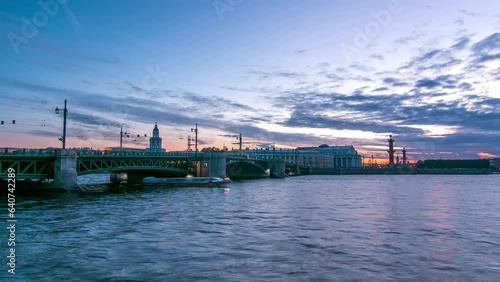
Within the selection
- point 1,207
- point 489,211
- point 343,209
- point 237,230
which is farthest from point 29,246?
point 489,211

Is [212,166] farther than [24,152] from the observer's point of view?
Yes

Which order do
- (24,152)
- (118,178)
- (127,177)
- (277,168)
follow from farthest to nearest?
(277,168) < (127,177) < (118,178) < (24,152)

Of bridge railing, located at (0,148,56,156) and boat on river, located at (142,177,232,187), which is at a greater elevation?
bridge railing, located at (0,148,56,156)

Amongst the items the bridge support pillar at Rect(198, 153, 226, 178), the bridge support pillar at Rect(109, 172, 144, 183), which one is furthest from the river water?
the bridge support pillar at Rect(109, 172, 144, 183)

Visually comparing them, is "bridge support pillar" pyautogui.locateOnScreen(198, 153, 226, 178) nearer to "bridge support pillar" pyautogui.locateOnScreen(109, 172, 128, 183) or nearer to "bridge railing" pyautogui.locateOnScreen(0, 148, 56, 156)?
"bridge support pillar" pyautogui.locateOnScreen(109, 172, 128, 183)

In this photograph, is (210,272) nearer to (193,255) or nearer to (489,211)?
(193,255)

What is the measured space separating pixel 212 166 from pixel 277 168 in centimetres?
6061

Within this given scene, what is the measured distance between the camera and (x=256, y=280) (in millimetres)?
17172

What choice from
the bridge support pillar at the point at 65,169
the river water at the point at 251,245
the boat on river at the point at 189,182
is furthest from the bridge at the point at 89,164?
the river water at the point at 251,245

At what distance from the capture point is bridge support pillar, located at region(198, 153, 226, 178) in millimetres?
100062

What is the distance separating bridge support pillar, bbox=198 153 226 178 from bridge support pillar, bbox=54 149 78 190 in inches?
1697

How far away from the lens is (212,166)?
100500 millimetres

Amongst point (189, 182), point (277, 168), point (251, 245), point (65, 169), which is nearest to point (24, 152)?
point (65, 169)

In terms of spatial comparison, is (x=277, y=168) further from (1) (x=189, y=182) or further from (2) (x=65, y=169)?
(2) (x=65, y=169)
